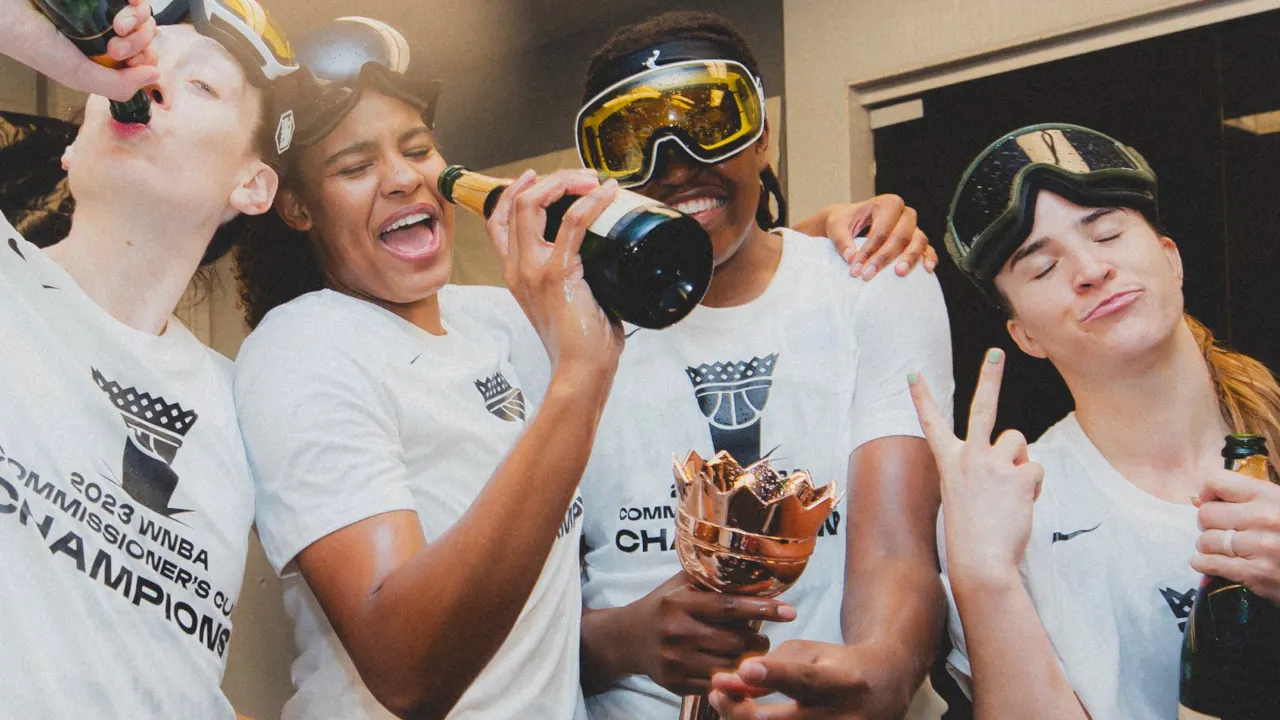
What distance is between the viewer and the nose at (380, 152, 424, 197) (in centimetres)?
106

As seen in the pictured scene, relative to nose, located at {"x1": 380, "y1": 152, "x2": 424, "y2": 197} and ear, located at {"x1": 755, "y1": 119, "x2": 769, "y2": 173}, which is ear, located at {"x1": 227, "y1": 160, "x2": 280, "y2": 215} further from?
ear, located at {"x1": 755, "y1": 119, "x2": 769, "y2": 173}

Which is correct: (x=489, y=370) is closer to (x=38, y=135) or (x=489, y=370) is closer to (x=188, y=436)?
(x=188, y=436)

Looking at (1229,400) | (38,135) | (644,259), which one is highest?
(38,135)

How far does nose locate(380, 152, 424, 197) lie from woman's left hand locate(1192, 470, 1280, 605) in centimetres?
82

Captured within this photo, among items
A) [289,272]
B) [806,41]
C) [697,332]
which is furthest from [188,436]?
[806,41]

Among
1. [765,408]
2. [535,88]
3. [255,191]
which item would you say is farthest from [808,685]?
[535,88]

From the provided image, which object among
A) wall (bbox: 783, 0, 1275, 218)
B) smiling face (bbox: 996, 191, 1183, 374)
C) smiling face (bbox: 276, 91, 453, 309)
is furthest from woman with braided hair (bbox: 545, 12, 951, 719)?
wall (bbox: 783, 0, 1275, 218)

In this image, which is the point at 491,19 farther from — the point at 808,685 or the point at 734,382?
the point at 808,685

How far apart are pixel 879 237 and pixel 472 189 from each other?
1.64ft

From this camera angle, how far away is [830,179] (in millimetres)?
1733

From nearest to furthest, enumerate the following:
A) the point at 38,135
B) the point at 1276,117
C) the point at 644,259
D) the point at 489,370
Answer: the point at 644,259, the point at 38,135, the point at 489,370, the point at 1276,117

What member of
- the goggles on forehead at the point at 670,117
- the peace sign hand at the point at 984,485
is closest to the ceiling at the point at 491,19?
the goggles on forehead at the point at 670,117

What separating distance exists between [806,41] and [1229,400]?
33.4 inches

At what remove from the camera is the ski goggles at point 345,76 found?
105cm
